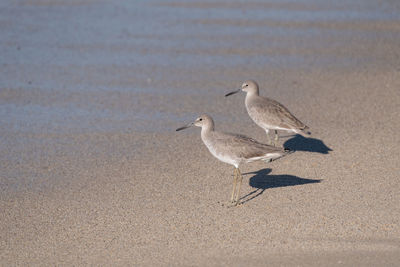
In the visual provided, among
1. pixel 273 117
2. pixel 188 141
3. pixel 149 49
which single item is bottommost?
pixel 188 141

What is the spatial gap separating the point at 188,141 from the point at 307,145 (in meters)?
1.66

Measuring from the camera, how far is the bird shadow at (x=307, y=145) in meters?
9.00

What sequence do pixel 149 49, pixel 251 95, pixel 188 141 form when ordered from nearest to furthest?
1. pixel 188 141
2. pixel 251 95
3. pixel 149 49

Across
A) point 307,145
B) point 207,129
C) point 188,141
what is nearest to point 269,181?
point 207,129

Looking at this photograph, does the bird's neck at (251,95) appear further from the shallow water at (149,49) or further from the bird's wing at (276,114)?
the shallow water at (149,49)

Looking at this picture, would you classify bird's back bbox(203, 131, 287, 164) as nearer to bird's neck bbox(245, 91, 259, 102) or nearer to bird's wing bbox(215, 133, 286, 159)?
bird's wing bbox(215, 133, 286, 159)

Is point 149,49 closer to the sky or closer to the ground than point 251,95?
closer to the ground

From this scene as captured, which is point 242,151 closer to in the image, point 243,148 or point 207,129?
point 243,148

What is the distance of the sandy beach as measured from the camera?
6.32m

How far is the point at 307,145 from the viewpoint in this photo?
9273 mm

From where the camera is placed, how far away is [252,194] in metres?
7.61

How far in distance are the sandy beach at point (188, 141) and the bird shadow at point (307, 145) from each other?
29 millimetres

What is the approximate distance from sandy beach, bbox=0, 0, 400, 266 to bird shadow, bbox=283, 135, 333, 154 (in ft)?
0.09

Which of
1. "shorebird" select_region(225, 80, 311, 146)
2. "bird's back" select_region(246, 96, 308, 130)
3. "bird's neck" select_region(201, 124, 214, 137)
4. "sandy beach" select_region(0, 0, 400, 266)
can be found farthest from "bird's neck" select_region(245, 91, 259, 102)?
"bird's neck" select_region(201, 124, 214, 137)
